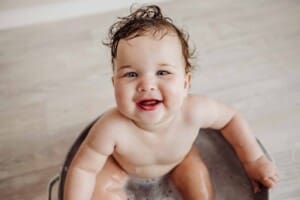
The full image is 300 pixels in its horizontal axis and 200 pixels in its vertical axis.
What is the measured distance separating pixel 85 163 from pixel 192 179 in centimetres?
21

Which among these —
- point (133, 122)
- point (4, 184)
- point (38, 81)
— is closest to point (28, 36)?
point (38, 81)

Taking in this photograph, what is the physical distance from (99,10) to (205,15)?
1.06 ft

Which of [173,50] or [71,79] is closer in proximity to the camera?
[173,50]

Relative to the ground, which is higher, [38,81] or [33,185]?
[38,81]

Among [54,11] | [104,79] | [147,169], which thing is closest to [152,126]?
[147,169]

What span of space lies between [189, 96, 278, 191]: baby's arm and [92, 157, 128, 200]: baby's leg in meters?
0.18

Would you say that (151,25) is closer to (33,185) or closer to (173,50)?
(173,50)

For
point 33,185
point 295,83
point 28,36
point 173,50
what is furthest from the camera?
point 28,36

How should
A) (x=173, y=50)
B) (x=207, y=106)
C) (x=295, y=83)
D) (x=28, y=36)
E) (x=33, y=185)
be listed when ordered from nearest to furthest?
1. (x=173, y=50)
2. (x=207, y=106)
3. (x=33, y=185)
4. (x=295, y=83)
5. (x=28, y=36)

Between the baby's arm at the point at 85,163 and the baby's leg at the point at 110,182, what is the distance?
0.04 metres

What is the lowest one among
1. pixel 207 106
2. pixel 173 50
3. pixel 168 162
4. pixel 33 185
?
pixel 33 185

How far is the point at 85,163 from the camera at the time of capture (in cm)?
85

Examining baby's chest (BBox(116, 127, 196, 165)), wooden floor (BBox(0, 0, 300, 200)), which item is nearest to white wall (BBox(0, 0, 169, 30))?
wooden floor (BBox(0, 0, 300, 200))

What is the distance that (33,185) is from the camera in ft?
3.56
